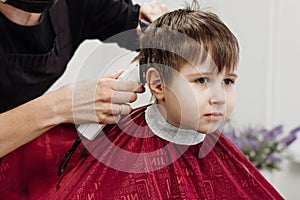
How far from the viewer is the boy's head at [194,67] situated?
967mm

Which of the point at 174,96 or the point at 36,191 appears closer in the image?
the point at 174,96

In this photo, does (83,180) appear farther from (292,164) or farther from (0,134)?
(292,164)

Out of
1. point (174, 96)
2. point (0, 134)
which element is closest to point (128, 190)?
point (174, 96)

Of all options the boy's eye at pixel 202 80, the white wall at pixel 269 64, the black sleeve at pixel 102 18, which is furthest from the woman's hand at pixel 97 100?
the white wall at pixel 269 64

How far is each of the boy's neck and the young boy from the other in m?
0.40

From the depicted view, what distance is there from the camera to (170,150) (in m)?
1.05

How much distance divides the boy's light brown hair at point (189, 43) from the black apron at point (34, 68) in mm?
450

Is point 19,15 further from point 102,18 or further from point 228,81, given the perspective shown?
point 228,81

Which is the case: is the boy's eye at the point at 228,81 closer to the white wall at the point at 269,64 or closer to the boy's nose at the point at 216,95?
the boy's nose at the point at 216,95

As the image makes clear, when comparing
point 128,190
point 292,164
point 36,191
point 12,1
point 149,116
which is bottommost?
point 292,164

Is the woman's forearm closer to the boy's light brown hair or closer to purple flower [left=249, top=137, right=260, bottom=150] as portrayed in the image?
the boy's light brown hair

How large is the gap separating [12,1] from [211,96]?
1.63ft

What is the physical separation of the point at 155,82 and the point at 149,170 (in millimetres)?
156

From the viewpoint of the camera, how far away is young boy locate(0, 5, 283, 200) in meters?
0.97
